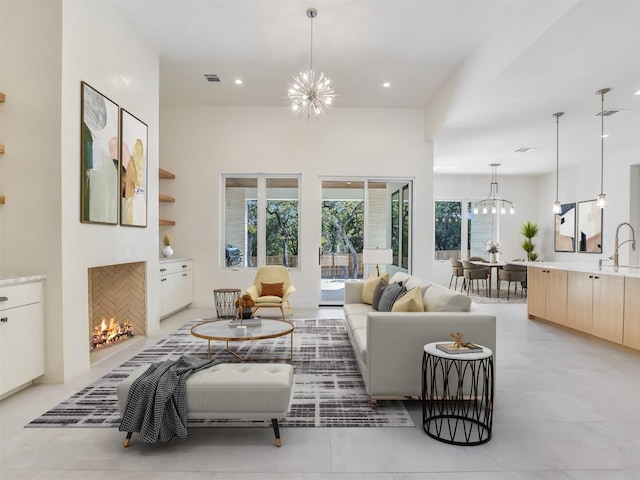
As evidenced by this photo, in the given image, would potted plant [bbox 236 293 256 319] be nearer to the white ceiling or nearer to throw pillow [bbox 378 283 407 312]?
throw pillow [bbox 378 283 407 312]

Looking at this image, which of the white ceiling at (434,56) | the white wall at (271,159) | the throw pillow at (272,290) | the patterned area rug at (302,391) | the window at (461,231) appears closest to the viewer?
the patterned area rug at (302,391)

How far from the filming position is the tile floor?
6.65 ft

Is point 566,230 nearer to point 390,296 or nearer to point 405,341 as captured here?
point 390,296

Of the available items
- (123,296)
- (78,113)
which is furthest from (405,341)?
(123,296)

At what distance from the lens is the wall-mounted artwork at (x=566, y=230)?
31.7 feet

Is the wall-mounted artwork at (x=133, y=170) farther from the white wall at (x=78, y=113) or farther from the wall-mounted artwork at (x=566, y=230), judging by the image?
the wall-mounted artwork at (x=566, y=230)

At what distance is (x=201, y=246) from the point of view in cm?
703

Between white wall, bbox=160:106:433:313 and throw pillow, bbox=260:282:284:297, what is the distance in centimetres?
117

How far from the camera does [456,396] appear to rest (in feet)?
8.89

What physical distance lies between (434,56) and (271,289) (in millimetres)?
3993

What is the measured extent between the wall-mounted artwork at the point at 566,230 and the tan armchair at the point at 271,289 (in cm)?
767

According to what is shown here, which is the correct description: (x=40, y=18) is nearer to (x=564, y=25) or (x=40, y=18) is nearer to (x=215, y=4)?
(x=215, y=4)

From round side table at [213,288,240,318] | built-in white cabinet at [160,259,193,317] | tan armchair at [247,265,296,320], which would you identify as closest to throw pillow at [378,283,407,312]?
tan armchair at [247,265,296,320]

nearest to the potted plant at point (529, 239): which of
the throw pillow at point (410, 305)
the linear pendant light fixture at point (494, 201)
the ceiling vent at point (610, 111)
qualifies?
the linear pendant light fixture at point (494, 201)
